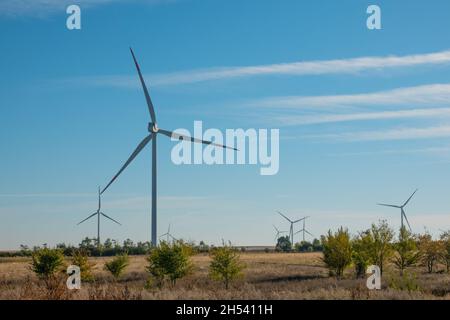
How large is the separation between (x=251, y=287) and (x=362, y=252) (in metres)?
20.2

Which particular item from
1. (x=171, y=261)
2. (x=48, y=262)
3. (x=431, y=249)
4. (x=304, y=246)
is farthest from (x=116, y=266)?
(x=304, y=246)

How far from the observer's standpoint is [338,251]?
70188 millimetres

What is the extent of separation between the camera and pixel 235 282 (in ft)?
223

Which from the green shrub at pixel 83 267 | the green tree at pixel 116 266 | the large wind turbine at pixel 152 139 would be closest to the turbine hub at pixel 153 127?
the large wind turbine at pixel 152 139

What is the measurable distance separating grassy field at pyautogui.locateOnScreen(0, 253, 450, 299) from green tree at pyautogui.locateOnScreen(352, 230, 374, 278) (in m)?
2.01

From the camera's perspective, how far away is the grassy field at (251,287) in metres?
21.2

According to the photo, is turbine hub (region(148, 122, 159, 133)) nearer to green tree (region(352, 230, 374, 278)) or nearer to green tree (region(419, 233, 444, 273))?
green tree (region(352, 230, 374, 278))

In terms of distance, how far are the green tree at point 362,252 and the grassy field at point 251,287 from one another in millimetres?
2009

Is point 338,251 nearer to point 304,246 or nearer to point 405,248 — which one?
point 405,248

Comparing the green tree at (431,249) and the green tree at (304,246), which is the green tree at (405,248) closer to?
the green tree at (431,249)
